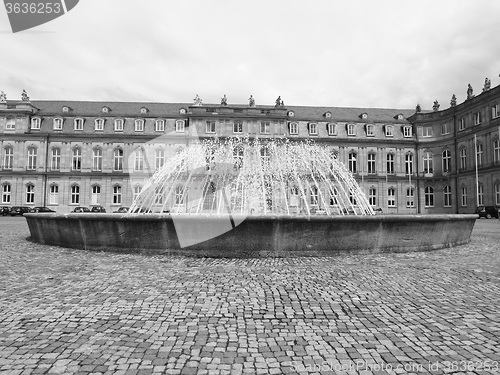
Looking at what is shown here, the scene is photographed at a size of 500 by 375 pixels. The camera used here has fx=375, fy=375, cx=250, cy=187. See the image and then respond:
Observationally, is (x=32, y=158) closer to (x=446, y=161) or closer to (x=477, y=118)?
(x=446, y=161)

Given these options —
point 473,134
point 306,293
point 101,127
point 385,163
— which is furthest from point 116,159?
point 306,293

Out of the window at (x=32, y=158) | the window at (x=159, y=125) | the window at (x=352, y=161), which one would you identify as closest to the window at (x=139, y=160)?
the window at (x=159, y=125)

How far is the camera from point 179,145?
5662cm

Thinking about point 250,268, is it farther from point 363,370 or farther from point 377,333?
point 363,370

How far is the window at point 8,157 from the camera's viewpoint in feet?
180

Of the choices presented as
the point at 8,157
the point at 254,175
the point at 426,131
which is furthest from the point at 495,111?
the point at 8,157

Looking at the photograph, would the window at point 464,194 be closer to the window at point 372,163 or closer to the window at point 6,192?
the window at point 372,163

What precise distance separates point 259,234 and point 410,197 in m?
55.0

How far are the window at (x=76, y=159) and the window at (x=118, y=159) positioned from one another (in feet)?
16.7

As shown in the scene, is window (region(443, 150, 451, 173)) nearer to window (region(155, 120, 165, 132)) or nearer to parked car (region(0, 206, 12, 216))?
window (region(155, 120, 165, 132))

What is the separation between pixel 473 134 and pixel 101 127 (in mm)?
52223

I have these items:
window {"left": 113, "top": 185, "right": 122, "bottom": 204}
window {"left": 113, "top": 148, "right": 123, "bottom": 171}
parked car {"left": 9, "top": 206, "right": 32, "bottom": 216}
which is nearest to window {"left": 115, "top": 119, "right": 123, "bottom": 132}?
window {"left": 113, "top": 148, "right": 123, "bottom": 171}

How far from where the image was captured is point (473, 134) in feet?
160

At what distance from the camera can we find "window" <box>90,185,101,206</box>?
5588 cm
